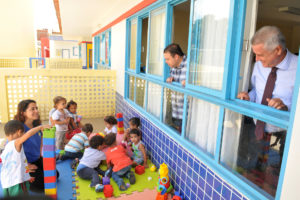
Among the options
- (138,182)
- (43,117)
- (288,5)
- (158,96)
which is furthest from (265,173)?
(43,117)

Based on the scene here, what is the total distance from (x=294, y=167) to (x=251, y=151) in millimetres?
716

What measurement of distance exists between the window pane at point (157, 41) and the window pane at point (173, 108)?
0.51 m

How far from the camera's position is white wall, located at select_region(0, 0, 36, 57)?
14945mm

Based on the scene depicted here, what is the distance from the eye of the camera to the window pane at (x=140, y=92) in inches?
187

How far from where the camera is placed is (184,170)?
293 cm

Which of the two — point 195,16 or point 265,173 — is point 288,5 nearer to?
point 195,16

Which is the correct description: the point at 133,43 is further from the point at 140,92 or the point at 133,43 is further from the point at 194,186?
the point at 194,186

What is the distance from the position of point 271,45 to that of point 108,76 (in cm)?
557

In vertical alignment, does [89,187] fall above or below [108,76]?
below

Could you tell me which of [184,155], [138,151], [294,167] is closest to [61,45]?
[138,151]

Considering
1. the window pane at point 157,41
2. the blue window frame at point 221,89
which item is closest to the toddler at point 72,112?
the window pane at point 157,41

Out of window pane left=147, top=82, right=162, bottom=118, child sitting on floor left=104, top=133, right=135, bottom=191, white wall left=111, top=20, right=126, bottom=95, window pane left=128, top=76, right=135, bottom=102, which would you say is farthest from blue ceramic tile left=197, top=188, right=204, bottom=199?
white wall left=111, top=20, right=126, bottom=95

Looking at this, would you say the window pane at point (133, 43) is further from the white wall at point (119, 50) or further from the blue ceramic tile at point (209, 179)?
the blue ceramic tile at point (209, 179)

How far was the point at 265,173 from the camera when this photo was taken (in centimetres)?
197
